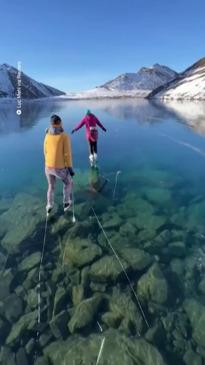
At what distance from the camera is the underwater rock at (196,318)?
22.9 feet

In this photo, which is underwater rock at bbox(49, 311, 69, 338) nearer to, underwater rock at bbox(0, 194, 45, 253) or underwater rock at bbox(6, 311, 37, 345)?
underwater rock at bbox(6, 311, 37, 345)

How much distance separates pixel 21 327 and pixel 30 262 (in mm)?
2486

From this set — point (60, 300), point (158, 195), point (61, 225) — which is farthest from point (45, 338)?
point (158, 195)

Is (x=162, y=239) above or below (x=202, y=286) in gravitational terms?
above

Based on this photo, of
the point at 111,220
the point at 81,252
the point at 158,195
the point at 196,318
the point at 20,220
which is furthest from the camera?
the point at 158,195

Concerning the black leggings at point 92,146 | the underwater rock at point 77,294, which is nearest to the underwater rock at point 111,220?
the underwater rock at point 77,294

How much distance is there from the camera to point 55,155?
435 inches

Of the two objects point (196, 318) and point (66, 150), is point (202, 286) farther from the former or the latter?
point (66, 150)

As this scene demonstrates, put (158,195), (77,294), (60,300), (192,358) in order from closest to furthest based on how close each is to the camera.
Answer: (192,358) → (60,300) → (77,294) → (158,195)

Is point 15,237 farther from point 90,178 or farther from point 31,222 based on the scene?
point 90,178

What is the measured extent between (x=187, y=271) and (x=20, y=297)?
4.69 meters

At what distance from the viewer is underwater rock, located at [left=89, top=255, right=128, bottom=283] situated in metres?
8.63

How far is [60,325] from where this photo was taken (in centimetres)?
734

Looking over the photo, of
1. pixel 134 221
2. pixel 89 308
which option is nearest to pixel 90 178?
pixel 134 221
